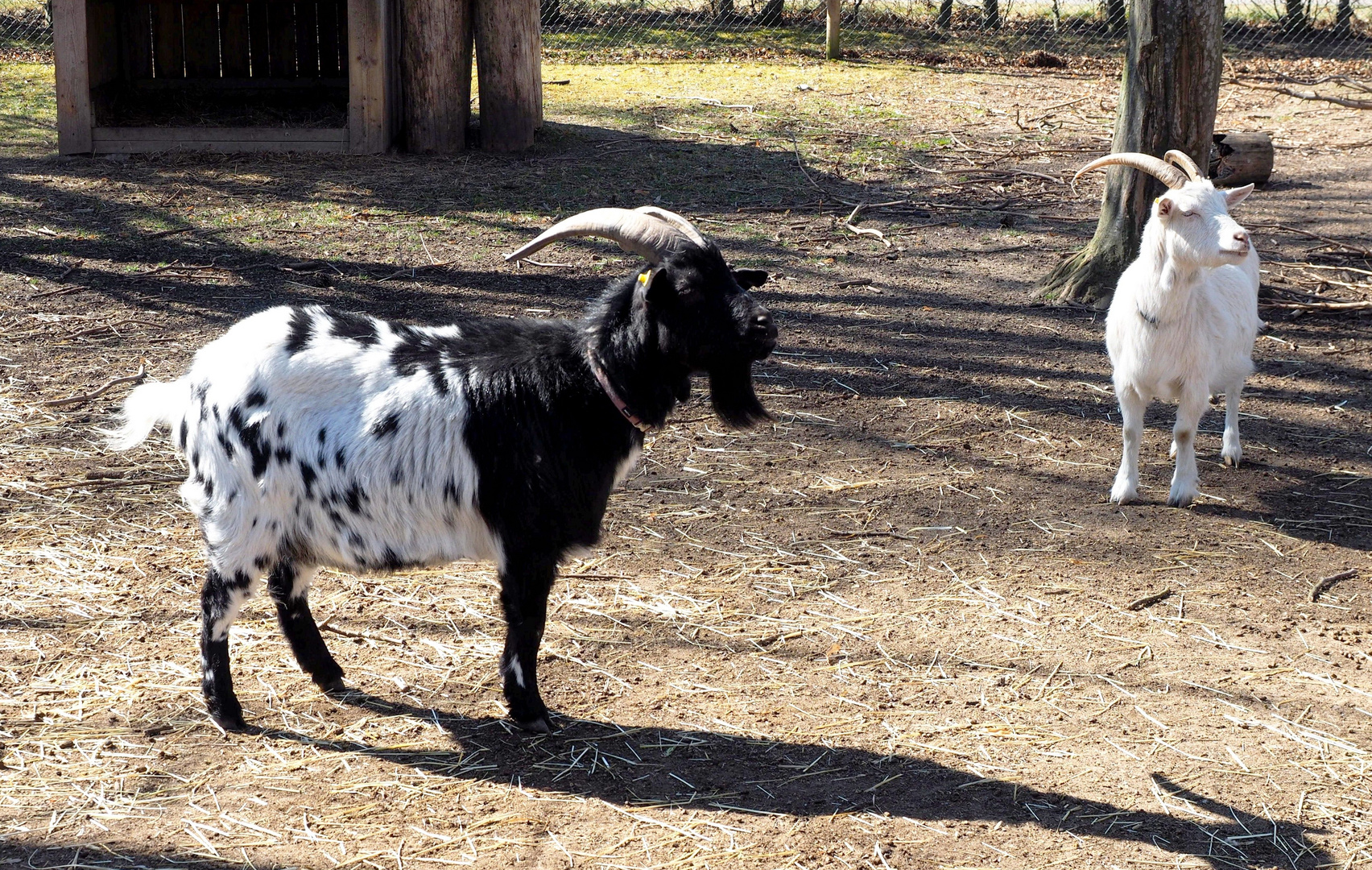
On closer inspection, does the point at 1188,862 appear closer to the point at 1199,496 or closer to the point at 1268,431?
the point at 1199,496

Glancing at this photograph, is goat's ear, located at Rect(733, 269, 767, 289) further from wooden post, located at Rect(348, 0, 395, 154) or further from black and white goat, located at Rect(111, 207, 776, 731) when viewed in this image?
wooden post, located at Rect(348, 0, 395, 154)

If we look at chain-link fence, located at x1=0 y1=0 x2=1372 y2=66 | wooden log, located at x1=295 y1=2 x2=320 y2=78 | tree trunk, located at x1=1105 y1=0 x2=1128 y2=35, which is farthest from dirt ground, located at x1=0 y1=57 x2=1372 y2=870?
tree trunk, located at x1=1105 y1=0 x2=1128 y2=35

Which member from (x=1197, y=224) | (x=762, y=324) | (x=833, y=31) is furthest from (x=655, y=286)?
(x=833, y=31)

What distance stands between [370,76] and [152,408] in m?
7.01

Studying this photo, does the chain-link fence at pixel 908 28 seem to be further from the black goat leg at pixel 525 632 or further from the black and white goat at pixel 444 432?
the black goat leg at pixel 525 632

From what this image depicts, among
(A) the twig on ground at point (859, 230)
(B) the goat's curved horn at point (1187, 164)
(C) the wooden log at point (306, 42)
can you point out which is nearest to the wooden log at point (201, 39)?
(C) the wooden log at point (306, 42)

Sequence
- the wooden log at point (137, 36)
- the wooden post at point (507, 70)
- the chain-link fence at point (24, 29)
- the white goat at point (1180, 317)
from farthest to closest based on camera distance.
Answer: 1. the chain-link fence at point (24, 29)
2. the wooden log at point (137, 36)
3. the wooden post at point (507, 70)
4. the white goat at point (1180, 317)

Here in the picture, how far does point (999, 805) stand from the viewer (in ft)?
11.3

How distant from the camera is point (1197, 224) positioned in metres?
5.07

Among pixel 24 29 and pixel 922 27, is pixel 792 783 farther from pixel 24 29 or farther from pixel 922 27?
pixel 24 29

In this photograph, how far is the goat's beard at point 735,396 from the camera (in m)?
3.84

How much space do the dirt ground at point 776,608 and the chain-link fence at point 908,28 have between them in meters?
7.78

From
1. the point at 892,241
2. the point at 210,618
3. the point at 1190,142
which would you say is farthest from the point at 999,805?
the point at 892,241

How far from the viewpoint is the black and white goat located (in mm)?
3598
